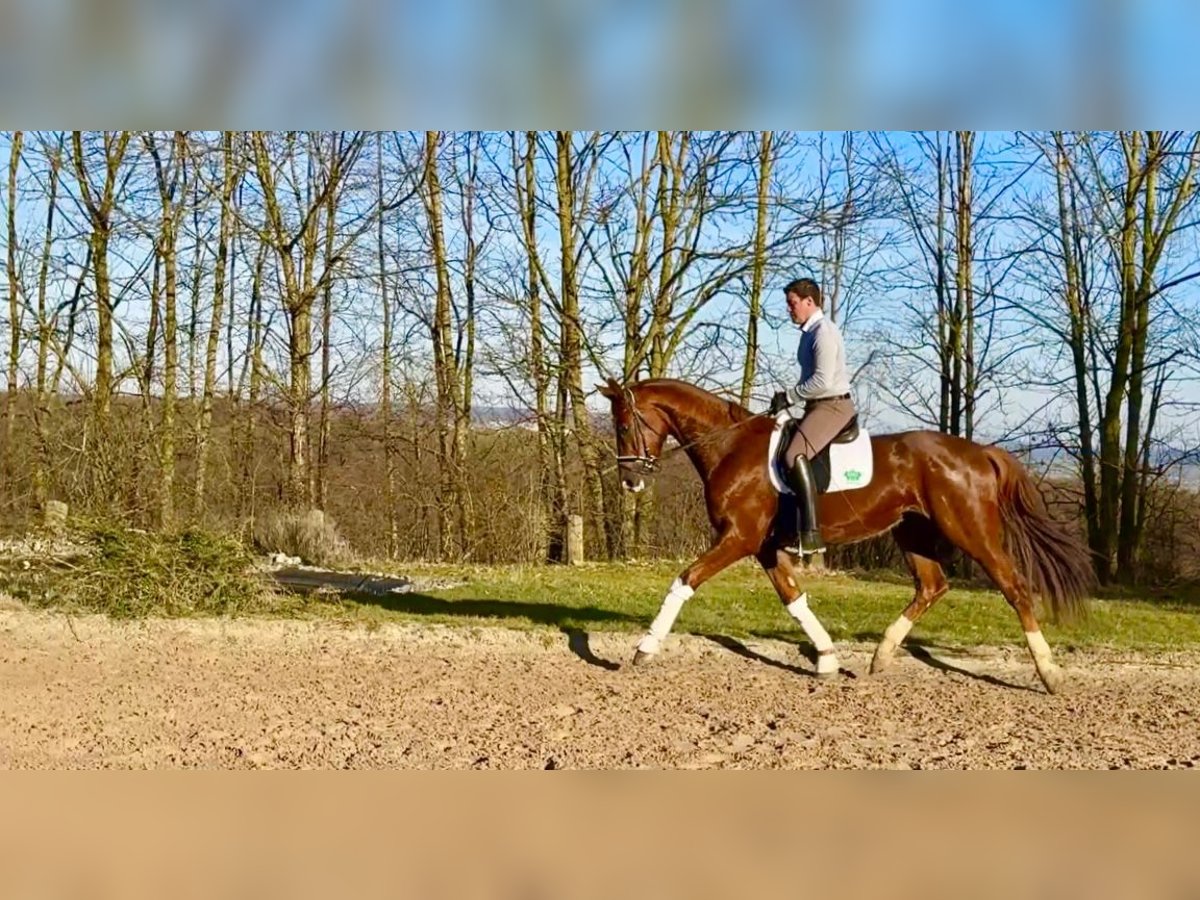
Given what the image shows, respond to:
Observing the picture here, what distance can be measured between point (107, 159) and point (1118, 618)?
16.6 meters

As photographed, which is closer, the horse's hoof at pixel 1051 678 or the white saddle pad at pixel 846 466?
the horse's hoof at pixel 1051 678

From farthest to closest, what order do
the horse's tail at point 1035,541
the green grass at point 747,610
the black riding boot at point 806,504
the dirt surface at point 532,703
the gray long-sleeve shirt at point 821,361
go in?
the green grass at point 747,610 → the horse's tail at point 1035,541 → the black riding boot at point 806,504 → the gray long-sleeve shirt at point 821,361 → the dirt surface at point 532,703

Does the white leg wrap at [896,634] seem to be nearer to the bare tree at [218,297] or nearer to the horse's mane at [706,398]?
the horse's mane at [706,398]

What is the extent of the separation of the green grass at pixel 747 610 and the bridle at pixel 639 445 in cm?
184

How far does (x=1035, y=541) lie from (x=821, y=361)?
202cm

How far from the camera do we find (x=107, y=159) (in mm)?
18109

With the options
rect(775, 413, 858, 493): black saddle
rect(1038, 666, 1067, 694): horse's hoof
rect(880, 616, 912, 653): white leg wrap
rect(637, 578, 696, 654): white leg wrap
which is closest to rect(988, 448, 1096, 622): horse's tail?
rect(1038, 666, 1067, 694): horse's hoof

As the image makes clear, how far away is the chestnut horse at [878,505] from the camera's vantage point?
7.31 m

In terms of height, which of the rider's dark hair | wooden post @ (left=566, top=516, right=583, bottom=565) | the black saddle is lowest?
wooden post @ (left=566, top=516, right=583, bottom=565)

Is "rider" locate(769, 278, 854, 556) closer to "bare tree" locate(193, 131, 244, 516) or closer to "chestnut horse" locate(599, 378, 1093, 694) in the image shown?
"chestnut horse" locate(599, 378, 1093, 694)

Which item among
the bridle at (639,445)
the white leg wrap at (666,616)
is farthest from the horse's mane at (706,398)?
the white leg wrap at (666,616)

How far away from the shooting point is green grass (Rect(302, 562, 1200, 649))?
8945 mm

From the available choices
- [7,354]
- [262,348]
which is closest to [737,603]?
[262,348]
